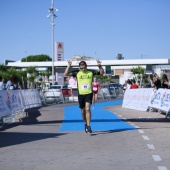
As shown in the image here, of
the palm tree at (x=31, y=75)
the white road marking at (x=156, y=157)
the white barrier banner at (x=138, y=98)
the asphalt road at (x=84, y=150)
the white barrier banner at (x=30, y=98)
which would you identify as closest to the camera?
the asphalt road at (x=84, y=150)

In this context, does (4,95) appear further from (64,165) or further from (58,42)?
(58,42)

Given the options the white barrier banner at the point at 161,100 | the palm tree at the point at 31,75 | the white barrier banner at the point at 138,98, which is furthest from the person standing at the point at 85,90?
the palm tree at the point at 31,75

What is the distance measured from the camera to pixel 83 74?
37.8ft

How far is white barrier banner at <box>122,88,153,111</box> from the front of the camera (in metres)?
22.0

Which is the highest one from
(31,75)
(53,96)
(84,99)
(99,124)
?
(31,75)

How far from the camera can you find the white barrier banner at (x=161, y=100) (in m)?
17.9

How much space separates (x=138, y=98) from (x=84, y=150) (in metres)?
15.2

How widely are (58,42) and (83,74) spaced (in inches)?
2069

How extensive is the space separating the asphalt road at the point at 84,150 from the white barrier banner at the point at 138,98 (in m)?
9.54

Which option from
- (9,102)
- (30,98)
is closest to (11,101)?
(9,102)

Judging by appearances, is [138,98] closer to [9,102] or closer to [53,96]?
[9,102]

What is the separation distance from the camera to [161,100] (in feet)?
62.4

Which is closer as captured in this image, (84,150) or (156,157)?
(156,157)

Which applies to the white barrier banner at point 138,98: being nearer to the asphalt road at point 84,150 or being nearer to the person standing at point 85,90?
the asphalt road at point 84,150
